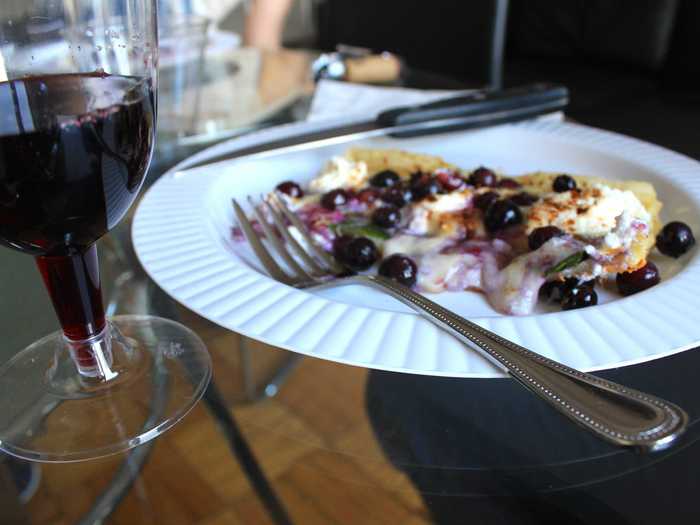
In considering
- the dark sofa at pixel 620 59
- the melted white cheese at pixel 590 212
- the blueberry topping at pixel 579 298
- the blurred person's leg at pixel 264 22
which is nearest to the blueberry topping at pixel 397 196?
the melted white cheese at pixel 590 212

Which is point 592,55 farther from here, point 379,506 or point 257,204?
point 379,506

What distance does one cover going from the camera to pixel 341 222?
0.92 metres

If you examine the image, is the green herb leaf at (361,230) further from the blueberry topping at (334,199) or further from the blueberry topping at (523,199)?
the blueberry topping at (523,199)

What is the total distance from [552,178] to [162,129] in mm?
838

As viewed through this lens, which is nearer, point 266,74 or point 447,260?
point 447,260

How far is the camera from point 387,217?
90 centimetres

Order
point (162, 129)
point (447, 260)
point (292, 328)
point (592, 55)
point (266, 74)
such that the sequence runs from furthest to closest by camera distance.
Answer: point (592, 55), point (266, 74), point (162, 129), point (447, 260), point (292, 328)

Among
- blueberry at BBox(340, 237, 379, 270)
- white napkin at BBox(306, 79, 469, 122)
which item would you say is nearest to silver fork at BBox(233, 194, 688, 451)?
blueberry at BBox(340, 237, 379, 270)

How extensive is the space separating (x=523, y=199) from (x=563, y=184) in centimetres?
7

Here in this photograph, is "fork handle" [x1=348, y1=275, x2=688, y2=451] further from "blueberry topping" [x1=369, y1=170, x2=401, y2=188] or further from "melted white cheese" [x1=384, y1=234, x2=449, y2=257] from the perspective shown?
"blueberry topping" [x1=369, y1=170, x2=401, y2=188]

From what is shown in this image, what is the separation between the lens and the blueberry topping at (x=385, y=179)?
40.6 inches

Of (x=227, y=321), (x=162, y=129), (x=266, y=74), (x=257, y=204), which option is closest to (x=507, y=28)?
(x=266, y=74)

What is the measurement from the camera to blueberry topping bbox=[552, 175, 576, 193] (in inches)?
36.2

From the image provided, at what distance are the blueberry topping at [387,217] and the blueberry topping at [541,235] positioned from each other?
197 millimetres
